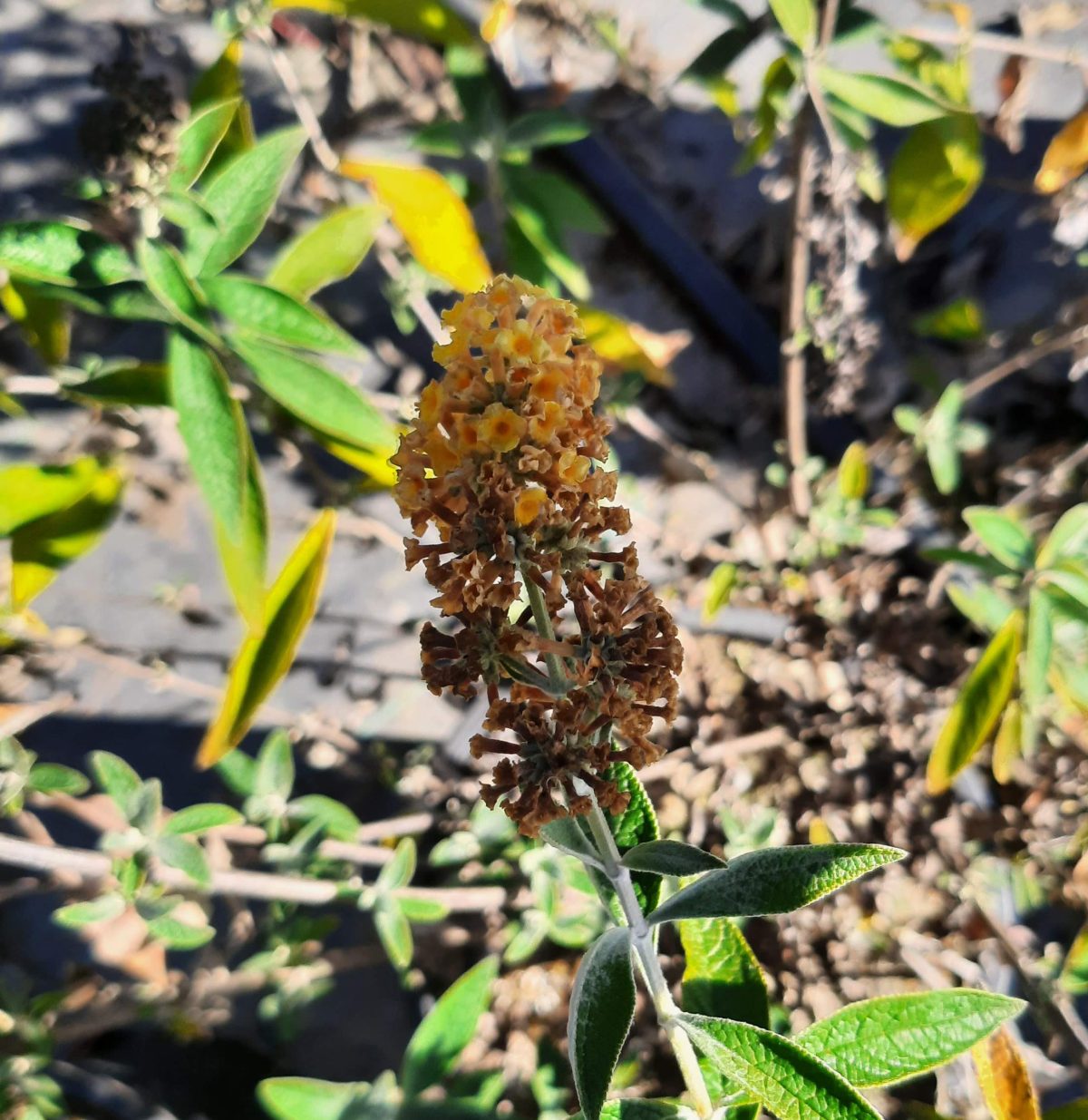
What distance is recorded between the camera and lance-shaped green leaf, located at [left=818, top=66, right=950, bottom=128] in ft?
3.71

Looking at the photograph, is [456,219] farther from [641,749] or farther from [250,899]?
[250,899]

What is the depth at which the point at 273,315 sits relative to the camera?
0.94 metres

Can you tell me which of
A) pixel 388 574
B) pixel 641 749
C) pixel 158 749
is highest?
pixel 388 574

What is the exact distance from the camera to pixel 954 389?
4.91 feet

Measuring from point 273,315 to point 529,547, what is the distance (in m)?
0.52

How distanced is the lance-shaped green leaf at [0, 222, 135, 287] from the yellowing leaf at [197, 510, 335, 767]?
1.46 ft

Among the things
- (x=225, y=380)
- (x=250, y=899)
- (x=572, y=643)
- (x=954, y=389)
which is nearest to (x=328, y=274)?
(x=225, y=380)

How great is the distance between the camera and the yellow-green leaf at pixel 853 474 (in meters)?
1.58

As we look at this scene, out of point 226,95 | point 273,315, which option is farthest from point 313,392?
point 226,95

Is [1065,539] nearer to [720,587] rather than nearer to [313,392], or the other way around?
[720,587]

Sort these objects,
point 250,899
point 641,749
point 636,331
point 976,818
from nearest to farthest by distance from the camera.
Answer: point 641,749 → point 976,818 → point 250,899 → point 636,331

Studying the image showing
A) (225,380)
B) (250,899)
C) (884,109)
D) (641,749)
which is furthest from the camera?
(250,899)

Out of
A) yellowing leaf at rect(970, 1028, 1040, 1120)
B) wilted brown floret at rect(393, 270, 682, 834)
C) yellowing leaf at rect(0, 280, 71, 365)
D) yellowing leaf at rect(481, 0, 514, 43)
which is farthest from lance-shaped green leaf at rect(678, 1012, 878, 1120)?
yellowing leaf at rect(481, 0, 514, 43)

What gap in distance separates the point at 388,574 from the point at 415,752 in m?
0.47
